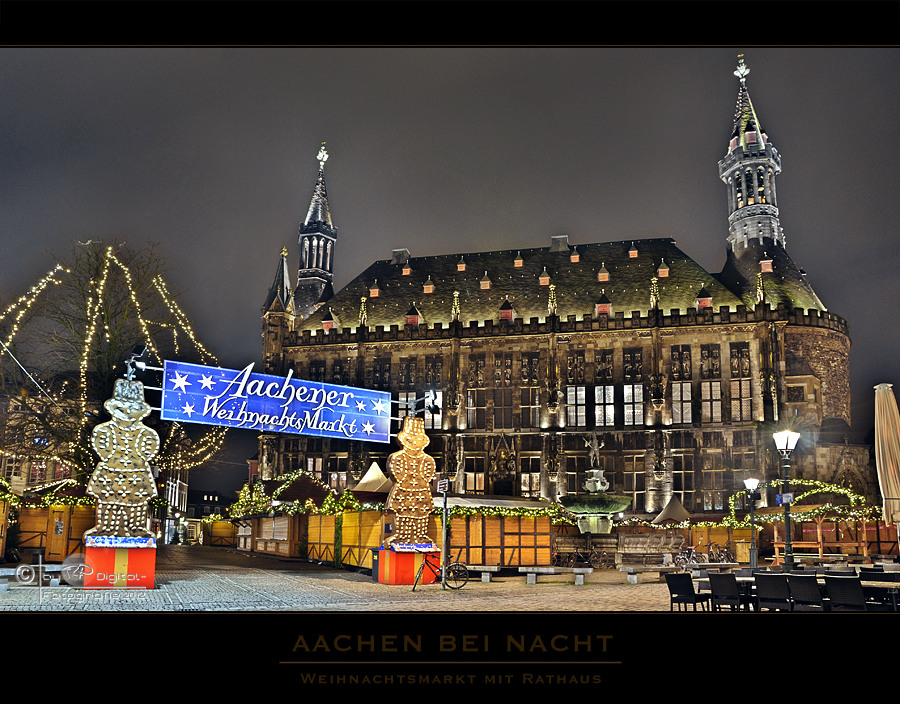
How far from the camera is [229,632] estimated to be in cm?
767

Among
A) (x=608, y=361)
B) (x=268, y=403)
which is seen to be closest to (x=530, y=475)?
(x=608, y=361)

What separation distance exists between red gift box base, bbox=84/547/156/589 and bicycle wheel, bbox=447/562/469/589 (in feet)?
21.5

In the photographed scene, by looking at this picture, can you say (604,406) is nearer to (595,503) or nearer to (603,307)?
(603,307)

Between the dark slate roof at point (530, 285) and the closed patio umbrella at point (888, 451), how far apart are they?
30.9 metres

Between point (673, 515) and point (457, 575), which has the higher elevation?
point (673, 515)

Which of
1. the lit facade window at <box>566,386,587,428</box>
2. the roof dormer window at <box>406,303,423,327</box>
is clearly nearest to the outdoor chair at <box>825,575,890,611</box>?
the lit facade window at <box>566,386,587,428</box>

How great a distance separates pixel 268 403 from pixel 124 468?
304 centimetres

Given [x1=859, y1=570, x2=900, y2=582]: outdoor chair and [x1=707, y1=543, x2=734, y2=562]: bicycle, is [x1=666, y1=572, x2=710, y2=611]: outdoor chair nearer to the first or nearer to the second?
[x1=859, y1=570, x2=900, y2=582]: outdoor chair

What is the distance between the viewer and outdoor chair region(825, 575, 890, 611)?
11.2 meters

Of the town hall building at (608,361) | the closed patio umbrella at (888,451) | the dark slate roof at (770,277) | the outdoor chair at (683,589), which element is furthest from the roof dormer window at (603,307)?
the outdoor chair at (683,589)

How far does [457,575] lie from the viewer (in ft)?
69.8

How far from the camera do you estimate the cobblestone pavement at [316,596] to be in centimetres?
1299

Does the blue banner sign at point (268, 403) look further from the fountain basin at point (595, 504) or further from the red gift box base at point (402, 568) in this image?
the fountain basin at point (595, 504)

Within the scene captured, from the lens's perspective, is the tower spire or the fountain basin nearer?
the fountain basin
